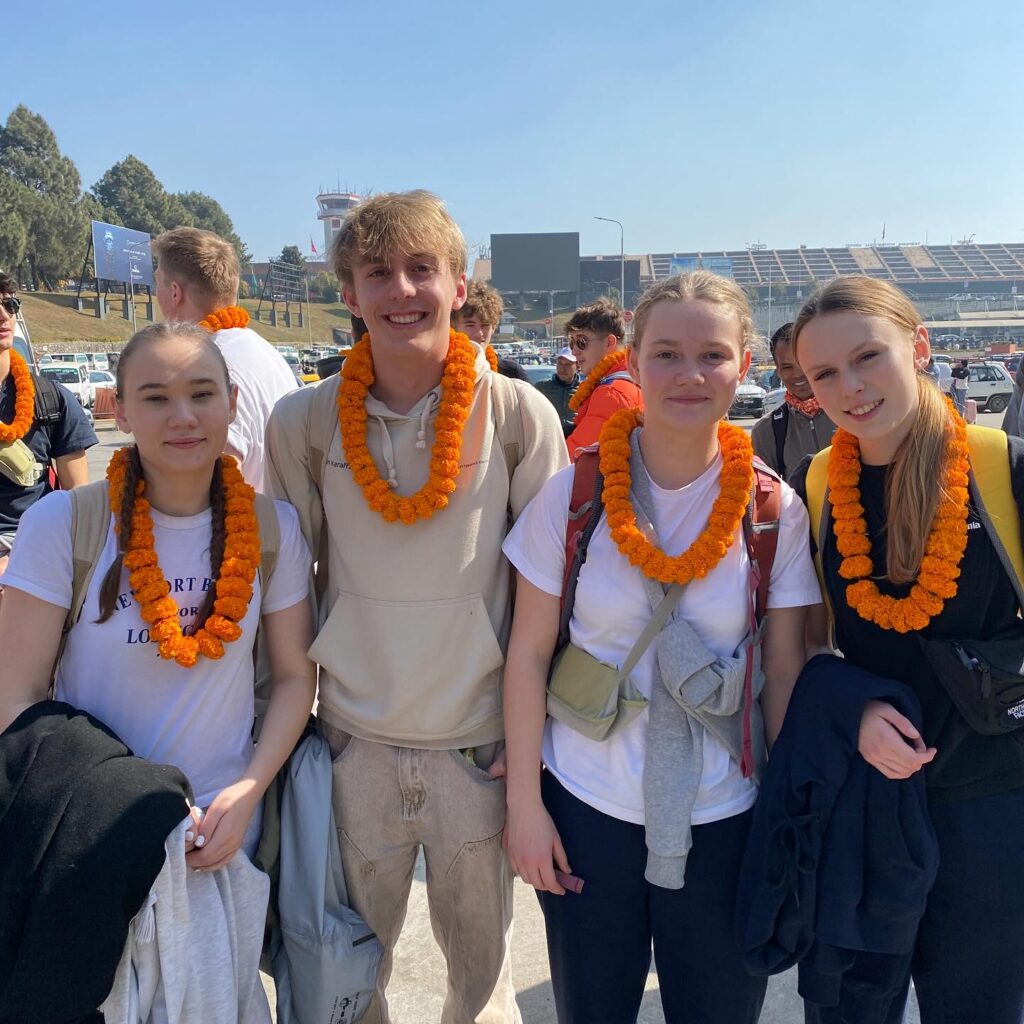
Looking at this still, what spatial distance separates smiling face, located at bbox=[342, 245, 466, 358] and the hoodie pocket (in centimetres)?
61

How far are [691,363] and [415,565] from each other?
0.76 meters

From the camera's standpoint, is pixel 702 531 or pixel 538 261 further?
pixel 538 261

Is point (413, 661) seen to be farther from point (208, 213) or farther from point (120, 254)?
point (208, 213)

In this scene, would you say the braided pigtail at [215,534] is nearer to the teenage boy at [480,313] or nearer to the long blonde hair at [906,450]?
the long blonde hair at [906,450]

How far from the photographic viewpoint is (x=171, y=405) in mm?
1842

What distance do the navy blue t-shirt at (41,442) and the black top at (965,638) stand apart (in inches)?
123

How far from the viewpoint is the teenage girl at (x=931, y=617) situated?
1670 mm

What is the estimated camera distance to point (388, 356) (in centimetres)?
201

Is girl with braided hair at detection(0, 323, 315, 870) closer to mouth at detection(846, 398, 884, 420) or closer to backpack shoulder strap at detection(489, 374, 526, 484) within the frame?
backpack shoulder strap at detection(489, 374, 526, 484)

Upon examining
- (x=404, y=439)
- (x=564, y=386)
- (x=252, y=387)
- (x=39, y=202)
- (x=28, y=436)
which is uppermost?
(x=39, y=202)

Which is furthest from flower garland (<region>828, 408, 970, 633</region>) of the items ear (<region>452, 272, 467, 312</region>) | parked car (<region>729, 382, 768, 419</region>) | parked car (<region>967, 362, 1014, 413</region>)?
parked car (<region>967, 362, 1014, 413</region>)

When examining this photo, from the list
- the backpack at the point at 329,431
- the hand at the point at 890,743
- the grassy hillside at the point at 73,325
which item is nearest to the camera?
the hand at the point at 890,743

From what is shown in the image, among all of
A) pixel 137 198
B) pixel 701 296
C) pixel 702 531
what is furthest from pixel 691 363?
pixel 137 198

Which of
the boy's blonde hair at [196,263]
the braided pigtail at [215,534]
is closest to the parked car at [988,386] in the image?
the boy's blonde hair at [196,263]
